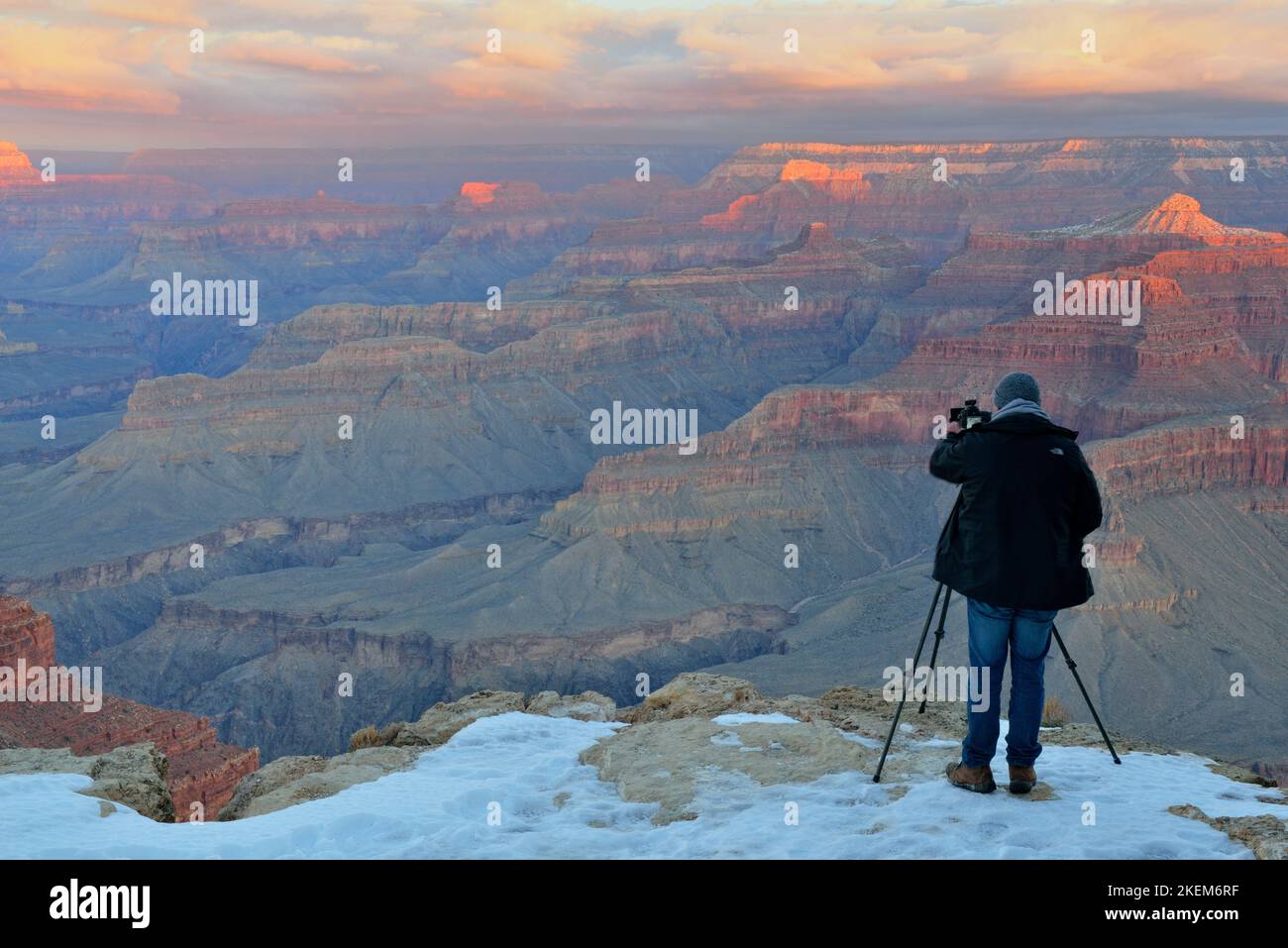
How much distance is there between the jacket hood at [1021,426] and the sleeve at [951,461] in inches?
9.5

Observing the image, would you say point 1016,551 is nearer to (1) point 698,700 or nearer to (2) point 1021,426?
(2) point 1021,426

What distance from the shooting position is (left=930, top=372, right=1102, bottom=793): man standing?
1288 cm

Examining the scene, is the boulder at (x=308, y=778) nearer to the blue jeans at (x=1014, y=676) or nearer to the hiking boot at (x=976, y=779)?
the hiking boot at (x=976, y=779)

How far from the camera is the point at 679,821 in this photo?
12.9m

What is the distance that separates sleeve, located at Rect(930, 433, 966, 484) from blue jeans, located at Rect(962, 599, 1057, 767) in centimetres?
121

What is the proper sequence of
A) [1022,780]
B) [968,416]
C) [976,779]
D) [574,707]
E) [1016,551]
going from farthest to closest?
[574,707] < [968,416] < [976,779] < [1022,780] < [1016,551]

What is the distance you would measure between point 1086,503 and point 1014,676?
1.80 metres

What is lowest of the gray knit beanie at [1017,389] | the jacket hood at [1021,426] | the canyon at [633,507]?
the canyon at [633,507]

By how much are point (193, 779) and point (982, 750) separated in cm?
2729

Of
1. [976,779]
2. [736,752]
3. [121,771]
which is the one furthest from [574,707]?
[976,779]

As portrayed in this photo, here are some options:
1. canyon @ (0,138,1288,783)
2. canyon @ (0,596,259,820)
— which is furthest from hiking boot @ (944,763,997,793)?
canyon @ (0,138,1288,783)

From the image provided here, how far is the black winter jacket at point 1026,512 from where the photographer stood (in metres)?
12.9

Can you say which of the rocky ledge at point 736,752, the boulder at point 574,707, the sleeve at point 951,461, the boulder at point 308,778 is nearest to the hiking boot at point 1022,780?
the rocky ledge at point 736,752
